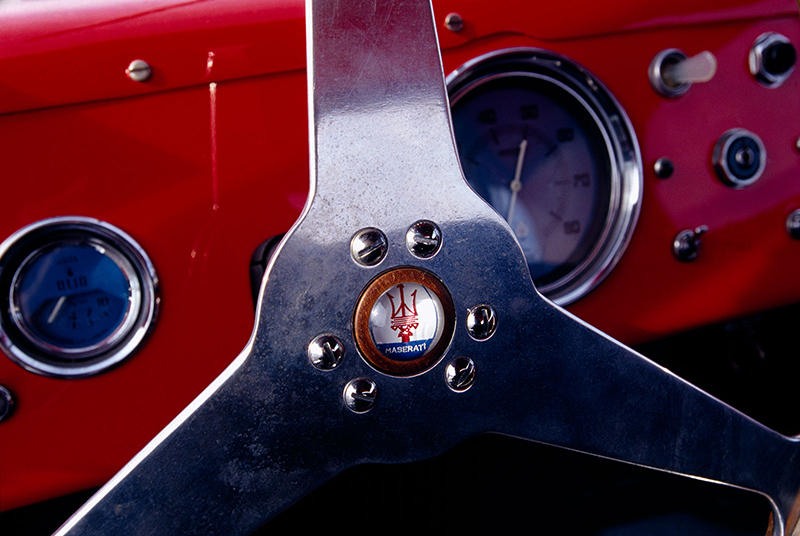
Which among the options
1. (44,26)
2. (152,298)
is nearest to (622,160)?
(152,298)

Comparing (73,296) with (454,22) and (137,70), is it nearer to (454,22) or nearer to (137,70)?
(137,70)

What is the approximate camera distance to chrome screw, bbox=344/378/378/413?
Answer: 563 mm

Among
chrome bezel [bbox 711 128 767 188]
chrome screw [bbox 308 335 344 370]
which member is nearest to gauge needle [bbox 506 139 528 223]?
chrome bezel [bbox 711 128 767 188]

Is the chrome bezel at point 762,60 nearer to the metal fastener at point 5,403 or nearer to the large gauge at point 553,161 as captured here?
the large gauge at point 553,161

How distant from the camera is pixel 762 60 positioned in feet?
3.67

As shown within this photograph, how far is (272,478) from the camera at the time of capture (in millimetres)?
555

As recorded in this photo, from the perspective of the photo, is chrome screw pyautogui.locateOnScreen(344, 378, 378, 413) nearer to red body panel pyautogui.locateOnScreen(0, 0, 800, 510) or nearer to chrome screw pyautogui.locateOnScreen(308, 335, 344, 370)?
chrome screw pyautogui.locateOnScreen(308, 335, 344, 370)

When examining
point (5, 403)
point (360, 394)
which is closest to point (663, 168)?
point (360, 394)

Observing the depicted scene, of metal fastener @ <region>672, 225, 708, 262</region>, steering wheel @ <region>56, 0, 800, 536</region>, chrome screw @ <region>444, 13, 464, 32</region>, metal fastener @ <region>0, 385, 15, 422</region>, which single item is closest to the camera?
steering wheel @ <region>56, 0, 800, 536</region>

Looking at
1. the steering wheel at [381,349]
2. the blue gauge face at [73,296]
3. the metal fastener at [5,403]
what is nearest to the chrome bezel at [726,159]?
the steering wheel at [381,349]

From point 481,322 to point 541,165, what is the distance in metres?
0.61

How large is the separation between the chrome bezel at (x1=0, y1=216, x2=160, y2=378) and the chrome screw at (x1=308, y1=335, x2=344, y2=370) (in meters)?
0.37

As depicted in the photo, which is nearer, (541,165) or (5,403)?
(5,403)

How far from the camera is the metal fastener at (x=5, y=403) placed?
785 millimetres
